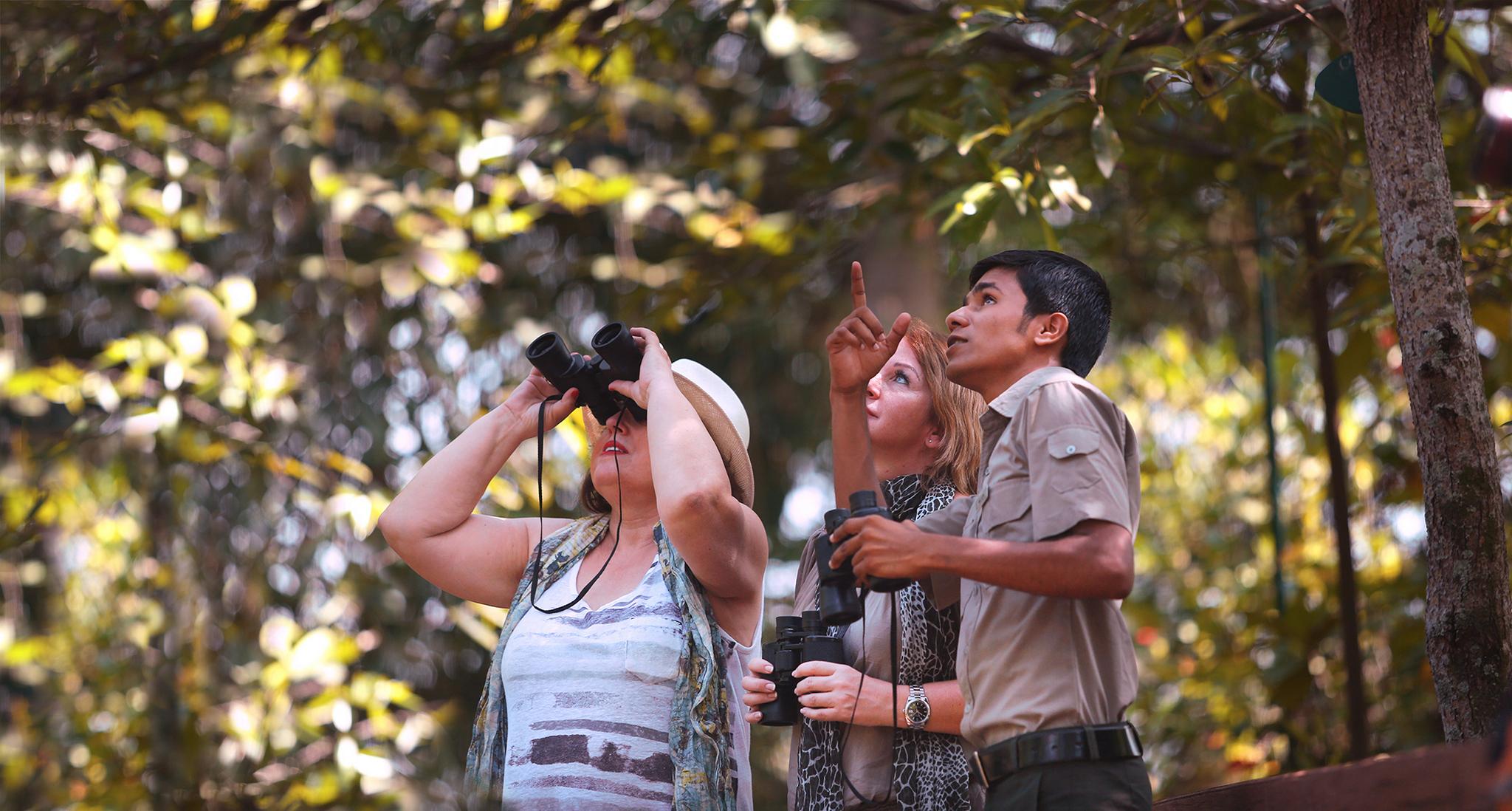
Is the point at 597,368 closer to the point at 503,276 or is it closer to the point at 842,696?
the point at 842,696

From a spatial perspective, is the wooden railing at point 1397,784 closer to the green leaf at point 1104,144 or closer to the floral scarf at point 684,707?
the floral scarf at point 684,707

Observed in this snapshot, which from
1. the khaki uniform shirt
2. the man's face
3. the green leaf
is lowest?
the khaki uniform shirt

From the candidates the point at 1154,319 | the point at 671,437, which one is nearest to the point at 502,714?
the point at 671,437

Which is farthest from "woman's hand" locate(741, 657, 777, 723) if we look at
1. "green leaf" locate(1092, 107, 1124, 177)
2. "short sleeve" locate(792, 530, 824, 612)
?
"green leaf" locate(1092, 107, 1124, 177)

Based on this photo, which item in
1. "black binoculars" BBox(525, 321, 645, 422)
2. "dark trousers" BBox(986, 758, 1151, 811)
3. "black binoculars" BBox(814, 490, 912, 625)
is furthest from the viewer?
"black binoculars" BBox(525, 321, 645, 422)

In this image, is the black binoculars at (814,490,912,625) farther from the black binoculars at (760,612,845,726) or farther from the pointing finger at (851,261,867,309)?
the pointing finger at (851,261,867,309)

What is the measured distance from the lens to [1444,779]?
1.69m

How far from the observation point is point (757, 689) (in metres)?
2.62

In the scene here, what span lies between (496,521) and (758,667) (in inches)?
30.4

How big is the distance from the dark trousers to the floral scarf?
689 mm

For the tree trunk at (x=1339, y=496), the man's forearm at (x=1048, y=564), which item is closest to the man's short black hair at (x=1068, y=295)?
the man's forearm at (x=1048, y=564)

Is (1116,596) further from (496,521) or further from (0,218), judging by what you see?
(0,218)

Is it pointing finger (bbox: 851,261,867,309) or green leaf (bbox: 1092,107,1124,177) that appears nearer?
pointing finger (bbox: 851,261,867,309)

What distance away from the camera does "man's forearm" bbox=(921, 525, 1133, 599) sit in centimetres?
206
